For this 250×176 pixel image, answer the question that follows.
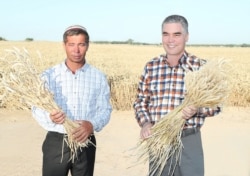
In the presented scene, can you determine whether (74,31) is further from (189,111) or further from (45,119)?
(189,111)

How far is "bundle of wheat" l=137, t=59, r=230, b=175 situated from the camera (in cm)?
304

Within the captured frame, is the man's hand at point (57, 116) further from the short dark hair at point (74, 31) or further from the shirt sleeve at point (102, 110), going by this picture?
the short dark hair at point (74, 31)

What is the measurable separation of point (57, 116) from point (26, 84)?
313 millimetres

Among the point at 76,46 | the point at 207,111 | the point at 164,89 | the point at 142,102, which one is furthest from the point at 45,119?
the point at 207,111

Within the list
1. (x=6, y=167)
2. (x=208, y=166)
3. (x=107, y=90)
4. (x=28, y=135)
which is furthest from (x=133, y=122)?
(x=107, y=90)

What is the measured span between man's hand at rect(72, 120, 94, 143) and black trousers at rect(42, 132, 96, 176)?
14 centimetres

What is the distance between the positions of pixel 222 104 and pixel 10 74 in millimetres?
1465

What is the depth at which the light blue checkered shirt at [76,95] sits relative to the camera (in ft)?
11.2

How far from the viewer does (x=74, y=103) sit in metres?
3.42

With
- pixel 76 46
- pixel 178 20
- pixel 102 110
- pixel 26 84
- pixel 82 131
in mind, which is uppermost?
pixel 178 20

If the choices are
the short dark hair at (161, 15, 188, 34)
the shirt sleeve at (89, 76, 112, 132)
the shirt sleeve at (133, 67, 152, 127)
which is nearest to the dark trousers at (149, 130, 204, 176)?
the shirt sleeve at (133, 67, 152, 127)

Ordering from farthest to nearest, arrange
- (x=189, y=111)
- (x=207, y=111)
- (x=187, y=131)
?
(x=187, y=131), (x=207, y=111), (x=189, y=111)

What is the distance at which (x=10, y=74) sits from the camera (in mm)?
3170

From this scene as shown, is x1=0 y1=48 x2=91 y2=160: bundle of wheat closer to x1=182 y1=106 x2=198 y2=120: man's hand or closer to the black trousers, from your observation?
the black trousers
